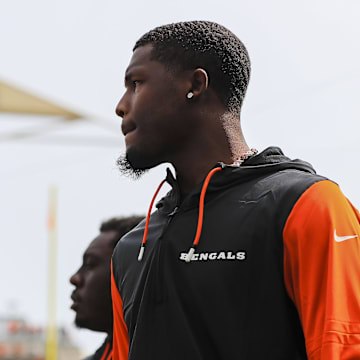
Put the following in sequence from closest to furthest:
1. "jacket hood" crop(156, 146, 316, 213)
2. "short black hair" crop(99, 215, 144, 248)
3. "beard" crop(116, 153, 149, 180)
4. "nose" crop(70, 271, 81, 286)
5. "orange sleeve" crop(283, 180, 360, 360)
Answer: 1. "orange sleeve" crop(283, 180, 360, 360)
2. "jacket hood" crop(156, 146, 316, 213)
3. "beard" crop(116, 153, 149, 180)
4. "nose" crop(70, 271, 81, 286)
5. "short black hair" crop(99, 215, 144, 248)

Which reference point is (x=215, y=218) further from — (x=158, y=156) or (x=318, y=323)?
(x=318, y=323)

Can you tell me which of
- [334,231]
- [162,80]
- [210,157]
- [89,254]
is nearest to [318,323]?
[334,231]

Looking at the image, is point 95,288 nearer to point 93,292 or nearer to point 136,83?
point 93,292

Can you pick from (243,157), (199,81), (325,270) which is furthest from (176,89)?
(325,270)

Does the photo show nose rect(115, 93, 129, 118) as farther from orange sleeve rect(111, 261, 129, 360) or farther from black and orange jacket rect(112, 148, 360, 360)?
orange sleeve rect(111, 261, 129, 360)

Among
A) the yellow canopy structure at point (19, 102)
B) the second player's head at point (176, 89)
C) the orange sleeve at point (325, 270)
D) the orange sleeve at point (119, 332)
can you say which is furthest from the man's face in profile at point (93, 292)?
the yellow canopy structure at point (19, 102)

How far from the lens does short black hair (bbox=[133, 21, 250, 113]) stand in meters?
2.33

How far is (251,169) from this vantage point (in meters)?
2.20

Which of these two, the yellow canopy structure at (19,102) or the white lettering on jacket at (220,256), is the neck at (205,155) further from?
the yellow canopy structure at (19,102)

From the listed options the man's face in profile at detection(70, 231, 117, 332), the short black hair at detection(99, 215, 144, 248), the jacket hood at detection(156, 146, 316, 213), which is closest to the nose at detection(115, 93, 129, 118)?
the jacket hood at detection(156, 146, 316, 213)

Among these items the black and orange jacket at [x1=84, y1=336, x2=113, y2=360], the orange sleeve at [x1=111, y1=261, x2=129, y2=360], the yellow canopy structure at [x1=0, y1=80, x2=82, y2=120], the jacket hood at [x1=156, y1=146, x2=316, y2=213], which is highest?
the yellow canopy structure at [x1=0, y1=80, x2=82, y2=120]

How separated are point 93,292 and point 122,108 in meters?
1.87

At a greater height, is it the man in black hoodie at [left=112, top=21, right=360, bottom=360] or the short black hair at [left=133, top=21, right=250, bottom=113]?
the short black hair at [left=133, top=21, right=250, bottom=113]

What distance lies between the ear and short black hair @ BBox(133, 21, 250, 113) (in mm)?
22
